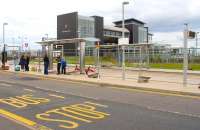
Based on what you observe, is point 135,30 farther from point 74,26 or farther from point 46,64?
point 46,64

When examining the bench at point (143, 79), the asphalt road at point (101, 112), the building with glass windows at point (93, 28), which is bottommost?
the asphalt road at point (101, 112)

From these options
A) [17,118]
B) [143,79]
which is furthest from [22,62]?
[17,118]

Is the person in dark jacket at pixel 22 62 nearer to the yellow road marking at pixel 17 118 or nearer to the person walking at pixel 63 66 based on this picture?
the person walking at pixel 63 66

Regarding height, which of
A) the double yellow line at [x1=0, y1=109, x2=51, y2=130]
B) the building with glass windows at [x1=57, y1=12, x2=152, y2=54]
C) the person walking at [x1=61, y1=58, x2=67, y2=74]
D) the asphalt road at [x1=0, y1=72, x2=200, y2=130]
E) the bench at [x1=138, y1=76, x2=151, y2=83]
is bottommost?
the double yellow line at [x1=0, y1=109, x2=51, y2=130]

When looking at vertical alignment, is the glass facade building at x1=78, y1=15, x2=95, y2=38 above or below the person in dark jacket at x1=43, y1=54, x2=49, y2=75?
above

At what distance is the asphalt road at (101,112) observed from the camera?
9.26 m

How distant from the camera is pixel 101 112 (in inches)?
443

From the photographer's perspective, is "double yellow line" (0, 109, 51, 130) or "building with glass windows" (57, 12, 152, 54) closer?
"double yellow line" (0, 109, 51, 130)

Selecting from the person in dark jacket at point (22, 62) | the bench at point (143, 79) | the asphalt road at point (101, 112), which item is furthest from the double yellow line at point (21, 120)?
the person in dark jacket at point (22, 62)

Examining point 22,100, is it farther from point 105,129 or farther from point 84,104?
point 105,129

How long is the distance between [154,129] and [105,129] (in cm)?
110

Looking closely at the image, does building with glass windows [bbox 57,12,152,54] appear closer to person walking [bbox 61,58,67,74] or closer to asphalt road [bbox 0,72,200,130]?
person walking [bbox 61,58,67,74]

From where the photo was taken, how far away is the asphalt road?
926cm

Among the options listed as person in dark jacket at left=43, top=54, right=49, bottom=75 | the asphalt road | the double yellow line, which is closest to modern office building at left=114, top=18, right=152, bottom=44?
person in dark jacket at left=43, top=54, right=49, bottom=75
